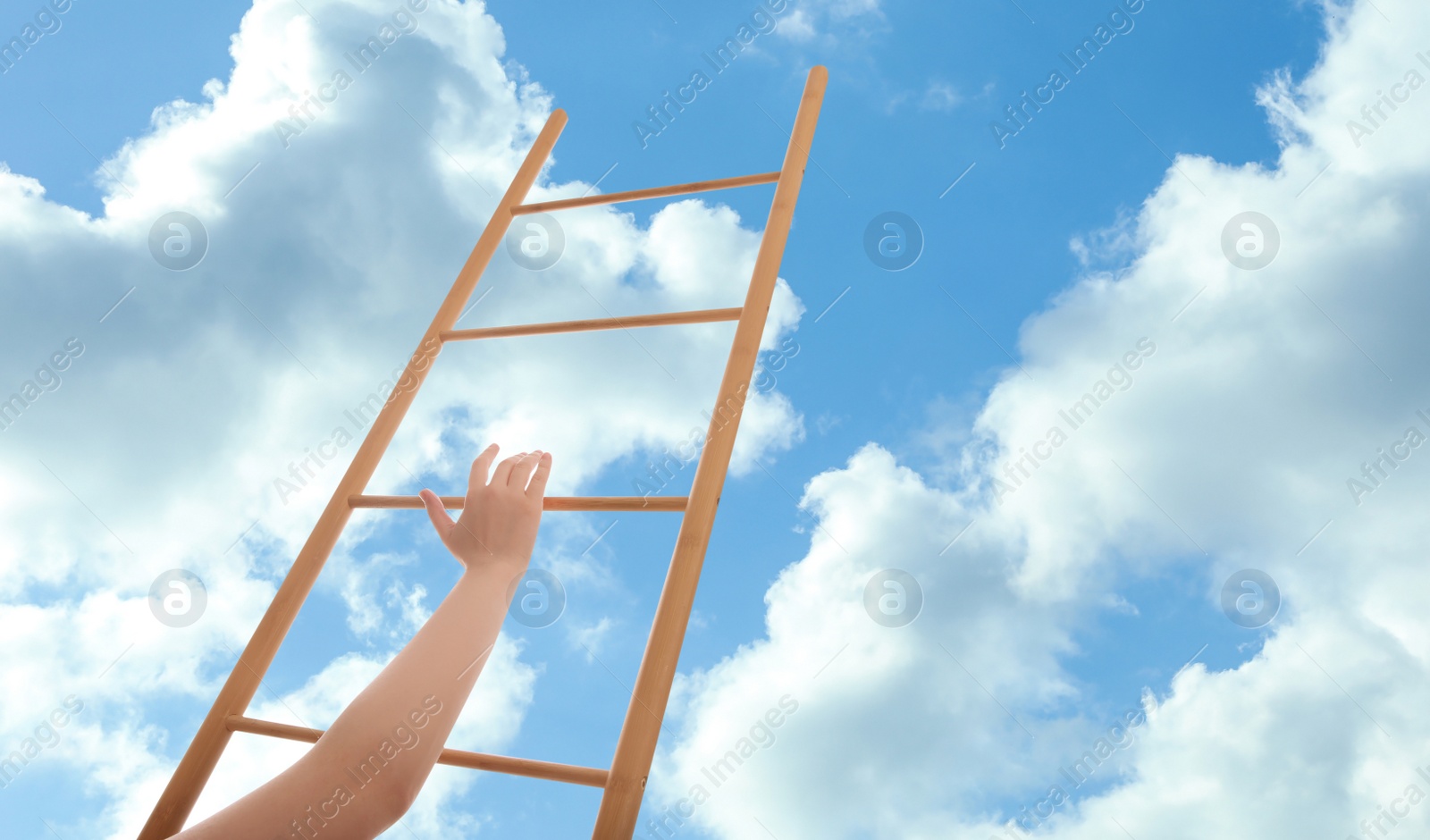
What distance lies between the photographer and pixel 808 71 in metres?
2.02

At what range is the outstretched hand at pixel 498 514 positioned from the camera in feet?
3.98

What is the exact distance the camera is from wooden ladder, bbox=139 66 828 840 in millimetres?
A: 1134

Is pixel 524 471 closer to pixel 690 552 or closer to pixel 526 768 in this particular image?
pixel 690 552

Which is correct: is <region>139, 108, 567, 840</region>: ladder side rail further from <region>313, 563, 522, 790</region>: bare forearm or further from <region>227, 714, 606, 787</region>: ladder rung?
<region>313, 563, 522, 790</region>: bare forearm

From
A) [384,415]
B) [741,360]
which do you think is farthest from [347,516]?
[741,360]

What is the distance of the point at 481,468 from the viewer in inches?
51.2

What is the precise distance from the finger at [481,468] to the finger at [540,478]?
0.24ft

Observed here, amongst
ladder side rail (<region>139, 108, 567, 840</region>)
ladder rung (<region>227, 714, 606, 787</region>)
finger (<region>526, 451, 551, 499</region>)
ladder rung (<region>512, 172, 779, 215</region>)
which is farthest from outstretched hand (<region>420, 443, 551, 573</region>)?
ladder rung (<region>512, 172, 779, 215</region>)

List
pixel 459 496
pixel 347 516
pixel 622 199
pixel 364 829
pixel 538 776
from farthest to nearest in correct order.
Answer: pixel 622 199 < pixel 347 516 < pixel 459 496 < pixel 538 776 < pixel 364 829

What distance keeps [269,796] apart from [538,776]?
390 millimetres

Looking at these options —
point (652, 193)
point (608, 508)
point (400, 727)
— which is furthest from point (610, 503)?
point (652, 193)

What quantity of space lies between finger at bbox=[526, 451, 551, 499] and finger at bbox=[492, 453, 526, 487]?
0.11ft

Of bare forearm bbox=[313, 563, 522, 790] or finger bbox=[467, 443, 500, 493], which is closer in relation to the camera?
bare forearm bbox=[313, 563, 522, 790]

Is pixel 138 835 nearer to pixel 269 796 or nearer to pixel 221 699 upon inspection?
pixel 221 699
